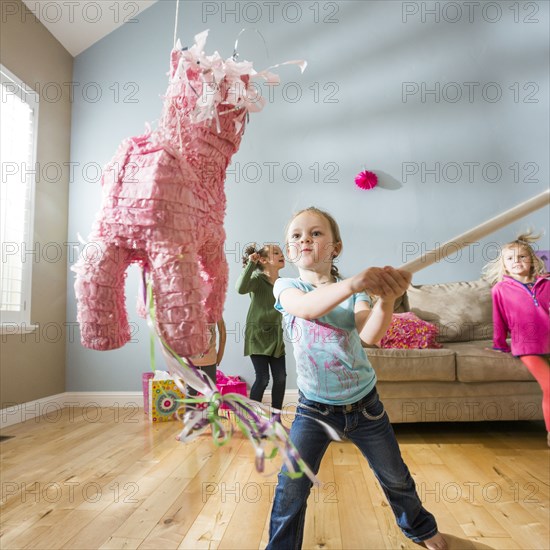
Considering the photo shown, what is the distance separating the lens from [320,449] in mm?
1119

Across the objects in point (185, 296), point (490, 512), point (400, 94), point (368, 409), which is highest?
point (400, 94)

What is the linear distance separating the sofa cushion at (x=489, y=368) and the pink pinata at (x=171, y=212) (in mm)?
2397

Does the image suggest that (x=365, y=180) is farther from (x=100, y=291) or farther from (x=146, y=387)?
(x=100, y=291)

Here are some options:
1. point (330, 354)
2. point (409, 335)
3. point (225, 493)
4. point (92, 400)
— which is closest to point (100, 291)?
point (330, 354)

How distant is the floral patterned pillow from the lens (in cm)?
268

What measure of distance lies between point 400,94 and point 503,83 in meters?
0.76

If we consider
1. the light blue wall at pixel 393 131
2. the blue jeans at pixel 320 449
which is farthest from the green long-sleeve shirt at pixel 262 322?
the light blue wall at pixel 393 131

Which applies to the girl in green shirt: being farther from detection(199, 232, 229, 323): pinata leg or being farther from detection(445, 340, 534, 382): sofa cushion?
detection(445, 340, 534, 382): sofa cushion

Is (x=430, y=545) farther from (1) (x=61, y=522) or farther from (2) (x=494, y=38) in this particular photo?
(2) (x=494, y=38)

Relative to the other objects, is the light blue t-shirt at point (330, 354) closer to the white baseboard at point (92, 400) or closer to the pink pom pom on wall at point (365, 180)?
the white baseboard at point (92, 400)

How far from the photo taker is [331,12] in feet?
11.7

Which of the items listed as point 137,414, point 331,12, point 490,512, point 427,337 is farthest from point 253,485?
point 331,12

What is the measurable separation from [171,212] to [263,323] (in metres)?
1.67

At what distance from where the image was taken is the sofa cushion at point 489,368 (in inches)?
102
